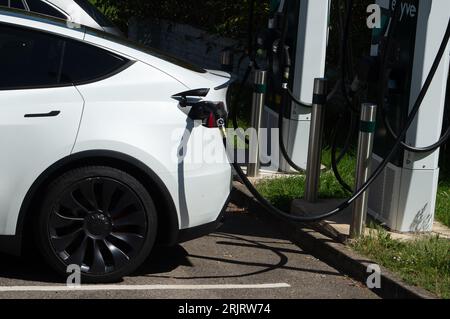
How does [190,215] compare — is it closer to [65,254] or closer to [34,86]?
[65,254]

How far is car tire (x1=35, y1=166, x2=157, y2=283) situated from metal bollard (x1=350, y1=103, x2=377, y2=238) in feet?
5.41

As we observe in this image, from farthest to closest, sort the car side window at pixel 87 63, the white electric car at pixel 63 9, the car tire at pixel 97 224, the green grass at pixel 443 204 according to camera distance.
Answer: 1. the white electric car at pixel 63 9
2. the green grass at pixel 443 204
3. the car side window at pixel 87 63
4. the car tire at pixel 97 224

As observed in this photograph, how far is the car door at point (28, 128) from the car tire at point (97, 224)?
168mm

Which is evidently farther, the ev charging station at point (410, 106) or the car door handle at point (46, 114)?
the ev charging station at point (410, 106)

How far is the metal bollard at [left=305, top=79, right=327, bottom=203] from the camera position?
7.95 meters

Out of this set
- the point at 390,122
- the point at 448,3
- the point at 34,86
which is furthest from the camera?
the point at 390,122

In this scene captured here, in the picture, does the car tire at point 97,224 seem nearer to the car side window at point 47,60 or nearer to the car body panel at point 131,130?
the car body panel at point 131,130

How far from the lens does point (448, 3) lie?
7180 mm

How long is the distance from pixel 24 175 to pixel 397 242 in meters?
2.69

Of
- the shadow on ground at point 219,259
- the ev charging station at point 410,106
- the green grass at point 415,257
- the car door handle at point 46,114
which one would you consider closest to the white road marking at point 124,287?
the shadow on ground at point 219,259

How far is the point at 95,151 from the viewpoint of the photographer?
6207 mm

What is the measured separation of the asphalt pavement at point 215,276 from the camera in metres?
6.31
